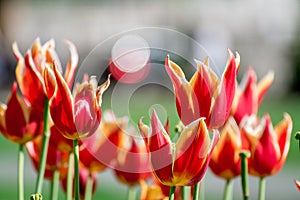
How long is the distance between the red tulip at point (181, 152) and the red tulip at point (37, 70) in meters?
0.25

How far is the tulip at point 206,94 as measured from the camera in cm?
125

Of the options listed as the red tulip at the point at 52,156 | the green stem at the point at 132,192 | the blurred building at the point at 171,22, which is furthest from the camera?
the blurred building at the point at 171,22

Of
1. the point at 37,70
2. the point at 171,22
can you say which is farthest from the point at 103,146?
the point at 171,22

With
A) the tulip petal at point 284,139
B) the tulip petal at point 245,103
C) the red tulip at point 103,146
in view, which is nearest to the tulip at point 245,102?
the tulip petal at point 245,103

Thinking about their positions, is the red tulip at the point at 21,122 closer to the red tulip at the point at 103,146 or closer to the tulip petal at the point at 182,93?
the red tulip at the point at 103,146

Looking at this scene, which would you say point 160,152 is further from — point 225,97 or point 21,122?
point 21,122

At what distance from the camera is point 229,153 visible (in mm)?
1573

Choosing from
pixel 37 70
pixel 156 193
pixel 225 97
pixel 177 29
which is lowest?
pixel 156 193

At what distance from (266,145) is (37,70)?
0.39m

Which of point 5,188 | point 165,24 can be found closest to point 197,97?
point 5,188

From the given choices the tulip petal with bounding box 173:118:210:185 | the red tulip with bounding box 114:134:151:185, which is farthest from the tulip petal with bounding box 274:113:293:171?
the tulip petal with bounding box 173:118:210:185

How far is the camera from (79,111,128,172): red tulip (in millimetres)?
1582

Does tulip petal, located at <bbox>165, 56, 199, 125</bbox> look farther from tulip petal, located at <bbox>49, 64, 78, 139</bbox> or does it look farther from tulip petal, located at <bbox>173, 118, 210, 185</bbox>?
tulip petal, located at <bbox>49, 64, 78, 139</bbox>

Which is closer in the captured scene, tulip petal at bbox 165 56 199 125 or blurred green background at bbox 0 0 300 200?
tulip petal at bbox 165 56 199 125
